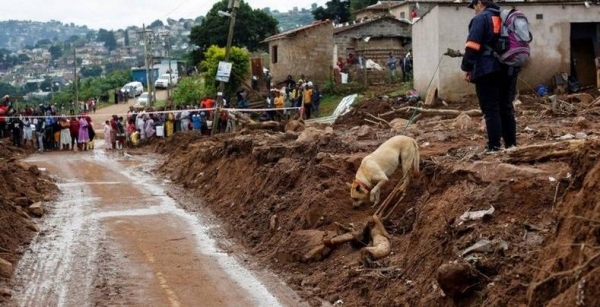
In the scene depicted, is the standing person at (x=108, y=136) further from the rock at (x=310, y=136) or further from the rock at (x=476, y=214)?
the rock at (x=476, y=214)

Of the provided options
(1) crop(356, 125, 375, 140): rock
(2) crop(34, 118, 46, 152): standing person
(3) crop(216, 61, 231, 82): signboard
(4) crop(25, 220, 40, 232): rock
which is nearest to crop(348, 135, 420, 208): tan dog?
(1) crop(356, 125, 375, 140): rock

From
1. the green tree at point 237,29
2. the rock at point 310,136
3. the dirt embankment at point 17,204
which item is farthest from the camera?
the green tree at point 237,29

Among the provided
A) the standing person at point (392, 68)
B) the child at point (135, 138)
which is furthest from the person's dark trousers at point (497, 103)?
the standing person at point (392, 68)

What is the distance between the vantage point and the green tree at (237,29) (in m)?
69.9

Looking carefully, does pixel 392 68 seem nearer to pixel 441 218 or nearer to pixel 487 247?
pixel 441 218

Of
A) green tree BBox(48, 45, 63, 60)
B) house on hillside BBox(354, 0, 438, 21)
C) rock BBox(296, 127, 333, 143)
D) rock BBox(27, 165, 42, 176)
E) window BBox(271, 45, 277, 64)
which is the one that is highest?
green tree BBox(48, 45, 63, 60)

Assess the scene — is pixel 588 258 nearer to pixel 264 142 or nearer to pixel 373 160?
pixel 373 160

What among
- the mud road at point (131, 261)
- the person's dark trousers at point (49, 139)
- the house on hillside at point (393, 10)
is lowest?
the mud road at point (131, 261)

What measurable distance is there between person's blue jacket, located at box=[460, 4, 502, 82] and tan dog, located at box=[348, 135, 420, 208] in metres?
2.59

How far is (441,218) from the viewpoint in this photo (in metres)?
10.8

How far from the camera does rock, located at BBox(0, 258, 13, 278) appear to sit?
12914 millimetres

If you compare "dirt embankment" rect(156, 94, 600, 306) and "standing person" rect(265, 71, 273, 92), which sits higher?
"standing person" rect(265, 71, 273, 92)

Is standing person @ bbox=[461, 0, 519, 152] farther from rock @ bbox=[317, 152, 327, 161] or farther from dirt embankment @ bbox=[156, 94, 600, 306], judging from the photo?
rock @ bbox=[317, 152, 327, 161]

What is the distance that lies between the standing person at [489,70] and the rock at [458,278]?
10.6 ft
